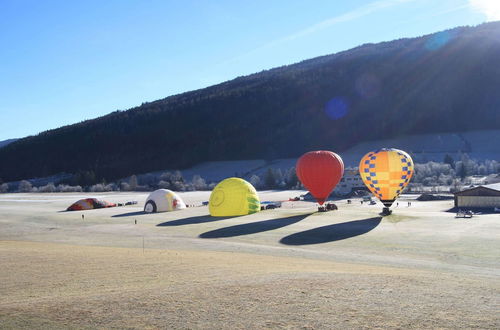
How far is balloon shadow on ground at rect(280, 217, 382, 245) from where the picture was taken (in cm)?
2483

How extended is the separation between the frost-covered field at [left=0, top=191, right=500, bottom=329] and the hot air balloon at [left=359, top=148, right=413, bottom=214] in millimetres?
3107

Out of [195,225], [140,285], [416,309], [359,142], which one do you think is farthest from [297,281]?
[359,142]

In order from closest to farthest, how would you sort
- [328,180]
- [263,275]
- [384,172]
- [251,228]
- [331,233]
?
[263,275] < [331,233] < [251,228] < [384,172] < [328,180]

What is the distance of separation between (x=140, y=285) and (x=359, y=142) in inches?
4863

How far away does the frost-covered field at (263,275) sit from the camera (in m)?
9.27

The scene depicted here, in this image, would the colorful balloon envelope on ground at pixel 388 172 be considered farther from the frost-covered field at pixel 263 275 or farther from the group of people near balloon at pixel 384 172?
the frost-covered field at pixel 263 275

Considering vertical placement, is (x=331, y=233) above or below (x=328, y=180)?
below

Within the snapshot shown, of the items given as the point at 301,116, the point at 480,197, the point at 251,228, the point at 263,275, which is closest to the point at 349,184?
the point at 480,197

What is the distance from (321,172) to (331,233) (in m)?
11.8

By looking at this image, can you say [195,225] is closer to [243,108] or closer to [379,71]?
[243,108]

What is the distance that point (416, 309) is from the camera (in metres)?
9.70

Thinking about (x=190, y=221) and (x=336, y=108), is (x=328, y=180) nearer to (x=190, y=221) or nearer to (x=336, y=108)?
(x=190, y=221)

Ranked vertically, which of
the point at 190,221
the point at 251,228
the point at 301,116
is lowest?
the point at 251,228

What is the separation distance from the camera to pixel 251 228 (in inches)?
1175
